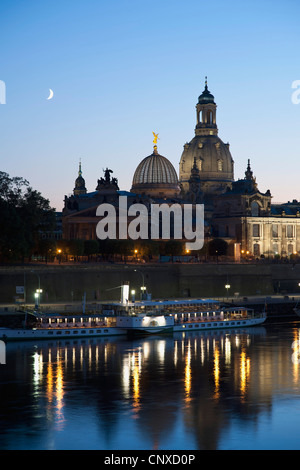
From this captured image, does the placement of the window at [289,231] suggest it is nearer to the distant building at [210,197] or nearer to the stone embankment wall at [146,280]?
the distant building at [210,197]

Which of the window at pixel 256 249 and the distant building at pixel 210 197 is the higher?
the distant building at pixel 210 197

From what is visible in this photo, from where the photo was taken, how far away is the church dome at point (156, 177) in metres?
160

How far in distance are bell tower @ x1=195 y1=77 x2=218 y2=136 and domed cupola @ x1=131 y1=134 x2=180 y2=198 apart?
43.1ft

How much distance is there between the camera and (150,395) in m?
46.8

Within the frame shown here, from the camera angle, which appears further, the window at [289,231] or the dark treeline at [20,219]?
the window at [289,231]

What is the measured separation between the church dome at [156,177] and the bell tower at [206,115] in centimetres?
1314

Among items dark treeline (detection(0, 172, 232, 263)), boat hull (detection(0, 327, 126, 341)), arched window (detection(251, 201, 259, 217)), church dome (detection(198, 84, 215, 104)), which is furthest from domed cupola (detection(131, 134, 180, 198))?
boat hull (detection(0, 327, 126, 341))

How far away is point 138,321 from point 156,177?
300 feet

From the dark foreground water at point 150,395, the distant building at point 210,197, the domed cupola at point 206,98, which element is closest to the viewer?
the dark foreground water at point 150,395

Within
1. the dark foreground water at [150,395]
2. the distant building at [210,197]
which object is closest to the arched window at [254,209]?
the distant building at [210,197]

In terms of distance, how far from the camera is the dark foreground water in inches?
1503

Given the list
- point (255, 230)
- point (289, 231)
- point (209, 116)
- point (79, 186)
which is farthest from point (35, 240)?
point (79, 186)

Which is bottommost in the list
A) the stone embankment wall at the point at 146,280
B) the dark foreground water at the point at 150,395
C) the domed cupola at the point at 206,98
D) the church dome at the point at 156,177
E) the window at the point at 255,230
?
the dark foreground water at the point at 150,395
